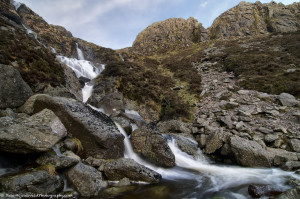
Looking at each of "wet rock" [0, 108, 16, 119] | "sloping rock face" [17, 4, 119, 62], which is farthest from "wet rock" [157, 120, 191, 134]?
"sloping rock face" [17, 4, 119, 62]

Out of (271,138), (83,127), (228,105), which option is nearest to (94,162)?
(83,127)

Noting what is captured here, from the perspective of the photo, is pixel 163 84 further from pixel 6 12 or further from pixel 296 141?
pixel 6 12

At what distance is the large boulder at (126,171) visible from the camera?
21.6ft

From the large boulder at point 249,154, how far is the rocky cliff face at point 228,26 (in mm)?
40153

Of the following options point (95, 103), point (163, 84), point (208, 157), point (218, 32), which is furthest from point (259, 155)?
point (218, 32)

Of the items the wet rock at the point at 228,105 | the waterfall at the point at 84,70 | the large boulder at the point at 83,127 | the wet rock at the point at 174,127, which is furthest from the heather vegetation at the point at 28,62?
the wet rock at the point at 228,105

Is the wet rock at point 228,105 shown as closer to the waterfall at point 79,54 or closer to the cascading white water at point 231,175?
the cascading white water at point 231,175

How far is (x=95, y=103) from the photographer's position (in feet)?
49.5

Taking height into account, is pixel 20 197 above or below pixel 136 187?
above

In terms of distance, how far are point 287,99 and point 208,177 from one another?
1060 cm

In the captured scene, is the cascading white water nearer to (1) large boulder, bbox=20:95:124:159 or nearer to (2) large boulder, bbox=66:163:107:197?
(1) large boulder, bbox=20:95:124:159

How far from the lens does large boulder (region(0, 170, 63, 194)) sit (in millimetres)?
4176

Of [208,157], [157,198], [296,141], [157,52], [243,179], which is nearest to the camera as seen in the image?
[157,198]

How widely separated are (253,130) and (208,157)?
3.77 metres
